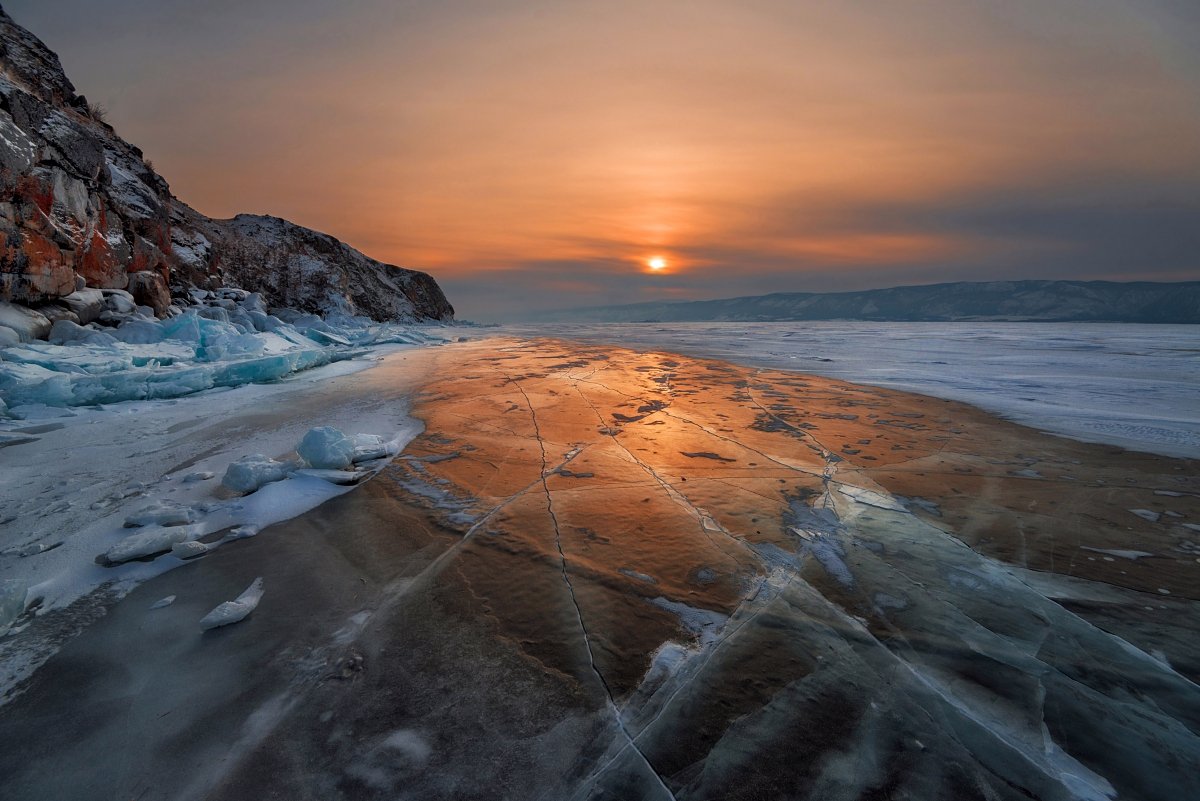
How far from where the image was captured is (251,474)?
10.8 feet

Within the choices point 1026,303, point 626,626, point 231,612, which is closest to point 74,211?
point 231,612

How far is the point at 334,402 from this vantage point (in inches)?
248

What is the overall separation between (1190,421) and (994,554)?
5400 mm

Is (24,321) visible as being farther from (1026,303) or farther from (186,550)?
(1026,303)

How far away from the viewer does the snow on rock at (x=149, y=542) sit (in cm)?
241

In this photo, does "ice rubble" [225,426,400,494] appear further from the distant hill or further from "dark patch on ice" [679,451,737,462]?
the distant hill

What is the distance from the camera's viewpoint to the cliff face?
291 inches

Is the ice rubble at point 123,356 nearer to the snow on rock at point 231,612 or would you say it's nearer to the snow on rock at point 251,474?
the snow on rock at point 251,474

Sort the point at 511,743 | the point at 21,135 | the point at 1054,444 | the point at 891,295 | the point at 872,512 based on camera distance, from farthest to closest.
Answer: the point at 891,295 → the point at 21,135 → the point at 1054,444 → the point at 872,512 → the point at 511,743

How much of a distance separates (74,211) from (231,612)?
11.4 m

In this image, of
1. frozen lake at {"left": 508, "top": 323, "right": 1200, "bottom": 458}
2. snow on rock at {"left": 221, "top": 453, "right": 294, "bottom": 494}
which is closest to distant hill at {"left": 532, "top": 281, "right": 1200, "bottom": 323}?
frozen lake at {"left": 508, "top": 323, "right": 1200, "bottom": 458}

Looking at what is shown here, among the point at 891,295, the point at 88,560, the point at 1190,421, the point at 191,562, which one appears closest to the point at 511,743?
the point at 191,562

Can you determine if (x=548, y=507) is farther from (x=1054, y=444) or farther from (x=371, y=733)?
(x=1054, y=444)

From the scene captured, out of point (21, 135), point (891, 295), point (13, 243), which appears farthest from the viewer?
point (891, 295)
